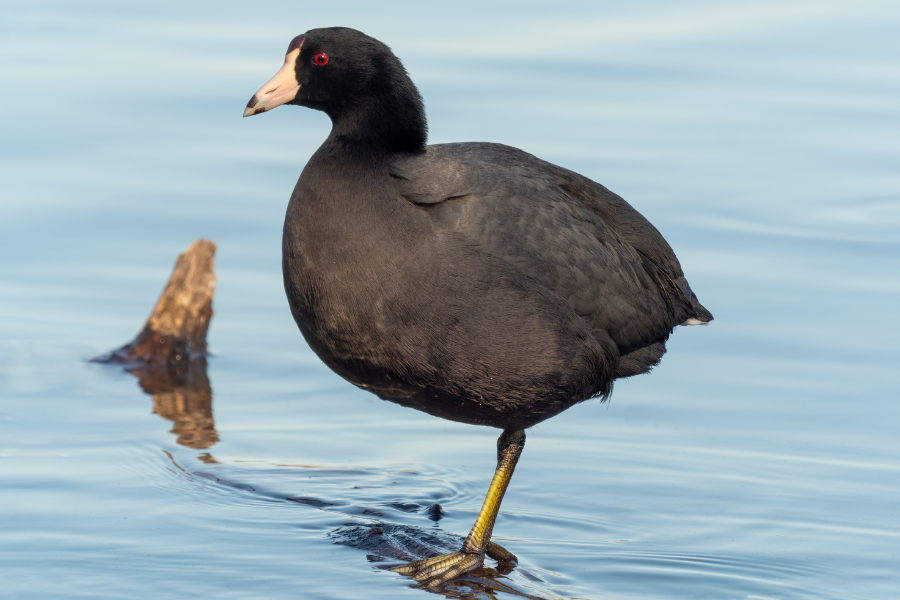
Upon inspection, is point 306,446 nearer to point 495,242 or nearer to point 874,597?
point 495,242

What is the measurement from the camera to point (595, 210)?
242 inches

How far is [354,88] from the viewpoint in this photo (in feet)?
17.9

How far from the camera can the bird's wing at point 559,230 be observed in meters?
5.33

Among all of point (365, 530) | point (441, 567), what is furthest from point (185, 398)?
point (441, 567)

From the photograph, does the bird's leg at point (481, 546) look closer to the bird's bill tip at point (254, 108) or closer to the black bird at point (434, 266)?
the black bird at point (434, 266)

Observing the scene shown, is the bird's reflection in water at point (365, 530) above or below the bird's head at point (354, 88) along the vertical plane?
below

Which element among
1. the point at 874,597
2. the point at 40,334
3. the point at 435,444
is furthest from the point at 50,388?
the point at 874,597

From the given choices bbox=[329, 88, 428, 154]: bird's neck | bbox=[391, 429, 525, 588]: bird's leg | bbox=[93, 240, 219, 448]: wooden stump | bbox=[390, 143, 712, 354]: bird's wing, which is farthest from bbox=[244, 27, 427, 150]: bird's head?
bbox=[93, 240, 219, 448]: wooden stump

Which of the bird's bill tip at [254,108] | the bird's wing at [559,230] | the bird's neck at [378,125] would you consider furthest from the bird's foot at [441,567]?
the bird's bill tip at [254,108]

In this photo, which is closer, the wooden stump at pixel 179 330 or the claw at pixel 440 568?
the claw at pixel 440 568

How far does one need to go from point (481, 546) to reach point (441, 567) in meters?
0.21

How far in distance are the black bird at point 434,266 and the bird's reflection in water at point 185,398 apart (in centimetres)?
182

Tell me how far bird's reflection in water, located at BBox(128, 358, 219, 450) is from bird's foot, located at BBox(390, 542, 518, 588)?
→ 1.56 meters

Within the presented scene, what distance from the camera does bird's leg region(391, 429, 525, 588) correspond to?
5.59 meters
